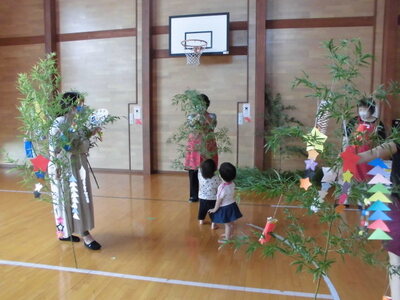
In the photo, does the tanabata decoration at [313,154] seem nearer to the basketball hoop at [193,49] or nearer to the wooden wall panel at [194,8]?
the basketball hoop at [193,49]

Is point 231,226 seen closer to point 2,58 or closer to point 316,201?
point 316,201

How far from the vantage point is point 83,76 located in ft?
21.6

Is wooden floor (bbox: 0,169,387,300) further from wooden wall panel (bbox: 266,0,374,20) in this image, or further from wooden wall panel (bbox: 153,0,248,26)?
wooden wall panel (bbox: 153,0,248,26)

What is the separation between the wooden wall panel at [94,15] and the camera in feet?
20.5

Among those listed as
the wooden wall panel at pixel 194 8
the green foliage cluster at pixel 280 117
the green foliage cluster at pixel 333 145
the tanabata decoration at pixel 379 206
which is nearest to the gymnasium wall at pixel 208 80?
the wooden wall panel at pixel 194 8

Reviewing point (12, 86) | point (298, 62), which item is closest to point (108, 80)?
point (12, 86)

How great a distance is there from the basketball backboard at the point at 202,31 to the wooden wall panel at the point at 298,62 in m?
0.81

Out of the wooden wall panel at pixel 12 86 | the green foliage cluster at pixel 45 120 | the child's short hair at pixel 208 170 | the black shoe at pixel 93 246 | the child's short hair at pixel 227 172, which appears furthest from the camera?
the wooden wall panel at pixel 12 86

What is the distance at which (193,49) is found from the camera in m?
5.75

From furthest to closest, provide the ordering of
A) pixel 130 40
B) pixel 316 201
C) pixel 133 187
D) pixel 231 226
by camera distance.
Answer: pixel 130 40 → pixel 133 187 → pixel 231 226 → pixel 316 201

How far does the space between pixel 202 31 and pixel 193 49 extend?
1.26ft

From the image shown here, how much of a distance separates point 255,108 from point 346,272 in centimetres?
379

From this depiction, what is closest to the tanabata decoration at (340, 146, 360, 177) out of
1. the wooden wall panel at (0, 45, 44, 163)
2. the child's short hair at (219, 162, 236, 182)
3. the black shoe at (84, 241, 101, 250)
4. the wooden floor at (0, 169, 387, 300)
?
the wooden floor at (0, 169, 387, 300)

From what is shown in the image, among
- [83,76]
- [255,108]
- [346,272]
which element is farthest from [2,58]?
[346,272]
